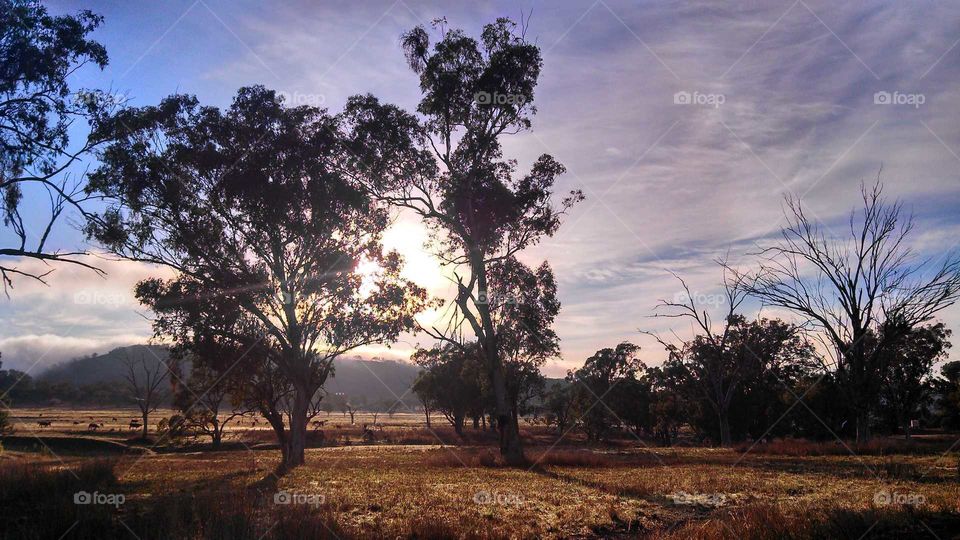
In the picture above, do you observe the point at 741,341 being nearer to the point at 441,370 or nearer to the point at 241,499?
the point at 441,370

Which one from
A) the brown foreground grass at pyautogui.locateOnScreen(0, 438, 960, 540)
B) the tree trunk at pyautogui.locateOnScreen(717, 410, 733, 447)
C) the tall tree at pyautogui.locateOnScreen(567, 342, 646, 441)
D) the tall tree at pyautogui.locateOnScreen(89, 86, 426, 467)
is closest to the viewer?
the brown foreground grass at pyautogui.locateOnScreen(0, 438, 960, 540)

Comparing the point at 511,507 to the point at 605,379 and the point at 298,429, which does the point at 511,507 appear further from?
the point at 605,379

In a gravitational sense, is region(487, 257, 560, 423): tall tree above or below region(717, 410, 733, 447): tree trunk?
above

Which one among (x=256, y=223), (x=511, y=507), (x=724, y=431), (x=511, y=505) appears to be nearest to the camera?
(x=511, y=507)

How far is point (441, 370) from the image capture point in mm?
74250

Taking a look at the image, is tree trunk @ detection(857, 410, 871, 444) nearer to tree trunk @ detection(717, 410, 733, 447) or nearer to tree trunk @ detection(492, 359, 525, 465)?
tree trunk @ detection(717, 410, 733, 447)

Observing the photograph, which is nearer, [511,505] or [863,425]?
[511,505]

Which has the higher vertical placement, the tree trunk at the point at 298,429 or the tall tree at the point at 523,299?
the tall tree at the point at 523,299

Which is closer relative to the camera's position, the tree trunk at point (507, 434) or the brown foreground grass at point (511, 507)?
the brown foreground grass at point (511, 507)

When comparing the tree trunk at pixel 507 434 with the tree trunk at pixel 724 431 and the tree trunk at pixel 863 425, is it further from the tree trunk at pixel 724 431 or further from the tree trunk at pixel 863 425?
the tree trunk at pixel 724 431

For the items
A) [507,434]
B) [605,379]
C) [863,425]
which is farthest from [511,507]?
[605,379]

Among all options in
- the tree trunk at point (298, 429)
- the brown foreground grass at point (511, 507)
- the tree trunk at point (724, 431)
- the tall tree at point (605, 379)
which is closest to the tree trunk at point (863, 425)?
the tree trunk at point (724, 431)

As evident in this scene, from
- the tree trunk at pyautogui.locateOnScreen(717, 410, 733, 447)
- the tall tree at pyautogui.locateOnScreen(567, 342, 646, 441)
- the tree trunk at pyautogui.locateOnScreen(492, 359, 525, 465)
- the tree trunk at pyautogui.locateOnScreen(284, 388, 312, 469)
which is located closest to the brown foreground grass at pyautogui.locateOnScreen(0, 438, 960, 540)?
the tree trunk at pyautogui.locateOnScreen(492, 359, 525, 465)

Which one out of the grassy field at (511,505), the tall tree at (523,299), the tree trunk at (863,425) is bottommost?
the tree trunk at (863,425)
